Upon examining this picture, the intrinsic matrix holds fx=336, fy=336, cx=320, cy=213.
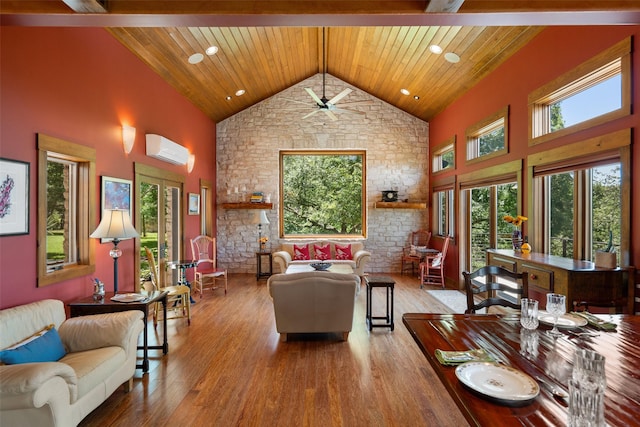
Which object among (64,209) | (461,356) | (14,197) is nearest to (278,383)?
(461,356)

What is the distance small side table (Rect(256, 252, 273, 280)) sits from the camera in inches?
281

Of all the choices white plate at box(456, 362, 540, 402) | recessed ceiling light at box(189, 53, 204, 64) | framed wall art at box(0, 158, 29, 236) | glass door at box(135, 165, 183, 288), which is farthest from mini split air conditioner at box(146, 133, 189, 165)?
white plate at box(456, 362, 540, 402)

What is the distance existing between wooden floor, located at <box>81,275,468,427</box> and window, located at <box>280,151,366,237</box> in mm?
3739

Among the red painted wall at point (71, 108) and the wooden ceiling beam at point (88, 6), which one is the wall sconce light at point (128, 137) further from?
the wooden ceiling beam at point (88, 6)

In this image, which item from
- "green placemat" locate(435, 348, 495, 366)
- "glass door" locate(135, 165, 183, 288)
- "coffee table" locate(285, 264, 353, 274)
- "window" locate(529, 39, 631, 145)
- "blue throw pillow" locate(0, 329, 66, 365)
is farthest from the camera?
"coffee table" locate(285, 264, 353, 274)

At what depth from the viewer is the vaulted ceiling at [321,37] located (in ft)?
7.51

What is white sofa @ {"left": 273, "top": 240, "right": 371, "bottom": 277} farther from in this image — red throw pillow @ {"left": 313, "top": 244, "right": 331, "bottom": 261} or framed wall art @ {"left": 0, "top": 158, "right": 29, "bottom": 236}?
framed wall art @ {"left": 0, "top": 158, "right": 29, "bottom": 236}

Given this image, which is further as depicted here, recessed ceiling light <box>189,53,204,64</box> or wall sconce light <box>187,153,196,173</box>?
wall sconce light <box>187,153,196,173</box>

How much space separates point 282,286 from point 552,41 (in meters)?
4.02

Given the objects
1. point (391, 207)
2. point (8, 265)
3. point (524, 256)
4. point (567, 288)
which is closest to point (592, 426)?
point (567, 288)

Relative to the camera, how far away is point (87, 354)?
2387 mm

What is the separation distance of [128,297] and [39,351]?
909 millimetres

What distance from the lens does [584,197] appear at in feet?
11.5

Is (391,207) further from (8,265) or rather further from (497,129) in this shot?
(8,265)
